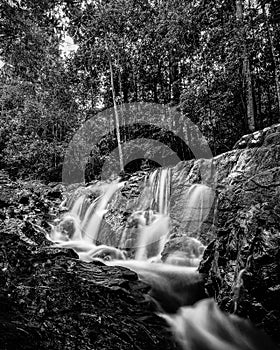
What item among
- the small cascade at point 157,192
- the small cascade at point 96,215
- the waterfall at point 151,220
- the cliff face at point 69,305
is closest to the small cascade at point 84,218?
the small cascade at point 96,215

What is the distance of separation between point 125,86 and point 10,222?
52.6 feet

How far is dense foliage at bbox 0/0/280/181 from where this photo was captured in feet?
15.4

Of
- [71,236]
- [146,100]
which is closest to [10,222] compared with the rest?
[71,236]

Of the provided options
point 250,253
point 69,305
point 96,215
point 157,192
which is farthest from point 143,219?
point 69,305

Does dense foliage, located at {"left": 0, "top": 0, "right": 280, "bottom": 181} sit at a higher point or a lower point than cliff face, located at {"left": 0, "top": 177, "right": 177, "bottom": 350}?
higher

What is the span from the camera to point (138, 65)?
735 inches

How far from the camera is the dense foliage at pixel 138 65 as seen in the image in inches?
185

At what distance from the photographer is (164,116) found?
54.6 feet

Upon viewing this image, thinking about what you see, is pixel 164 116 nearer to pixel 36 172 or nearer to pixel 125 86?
pixel 125 86

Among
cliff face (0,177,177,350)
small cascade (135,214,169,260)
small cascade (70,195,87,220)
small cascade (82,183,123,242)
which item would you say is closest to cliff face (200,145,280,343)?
cliff face (0,177,177,350)

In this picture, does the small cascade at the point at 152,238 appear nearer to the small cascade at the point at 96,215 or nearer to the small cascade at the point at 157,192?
the small cascade at the point at 157,192

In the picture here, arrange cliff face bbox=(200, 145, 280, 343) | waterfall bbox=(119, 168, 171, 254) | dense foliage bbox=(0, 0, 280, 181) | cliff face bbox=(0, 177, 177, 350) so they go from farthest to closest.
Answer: waterfall bbox=(119, 168, 171, 254) < dense foliage bbox=(0, 0, 280, 181) < cliff face bbox=(200, 145, 280, 343) < cliff face bbox=(0, 177, 177, 350)

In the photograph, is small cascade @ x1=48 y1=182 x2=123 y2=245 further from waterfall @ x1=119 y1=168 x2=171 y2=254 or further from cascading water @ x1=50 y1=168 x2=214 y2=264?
waterfall @ x1=119 y1=168 x2=171 y2=254

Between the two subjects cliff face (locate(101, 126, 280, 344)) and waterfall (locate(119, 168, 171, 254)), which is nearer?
cliff face (locate(101, 126, 280, 344))
